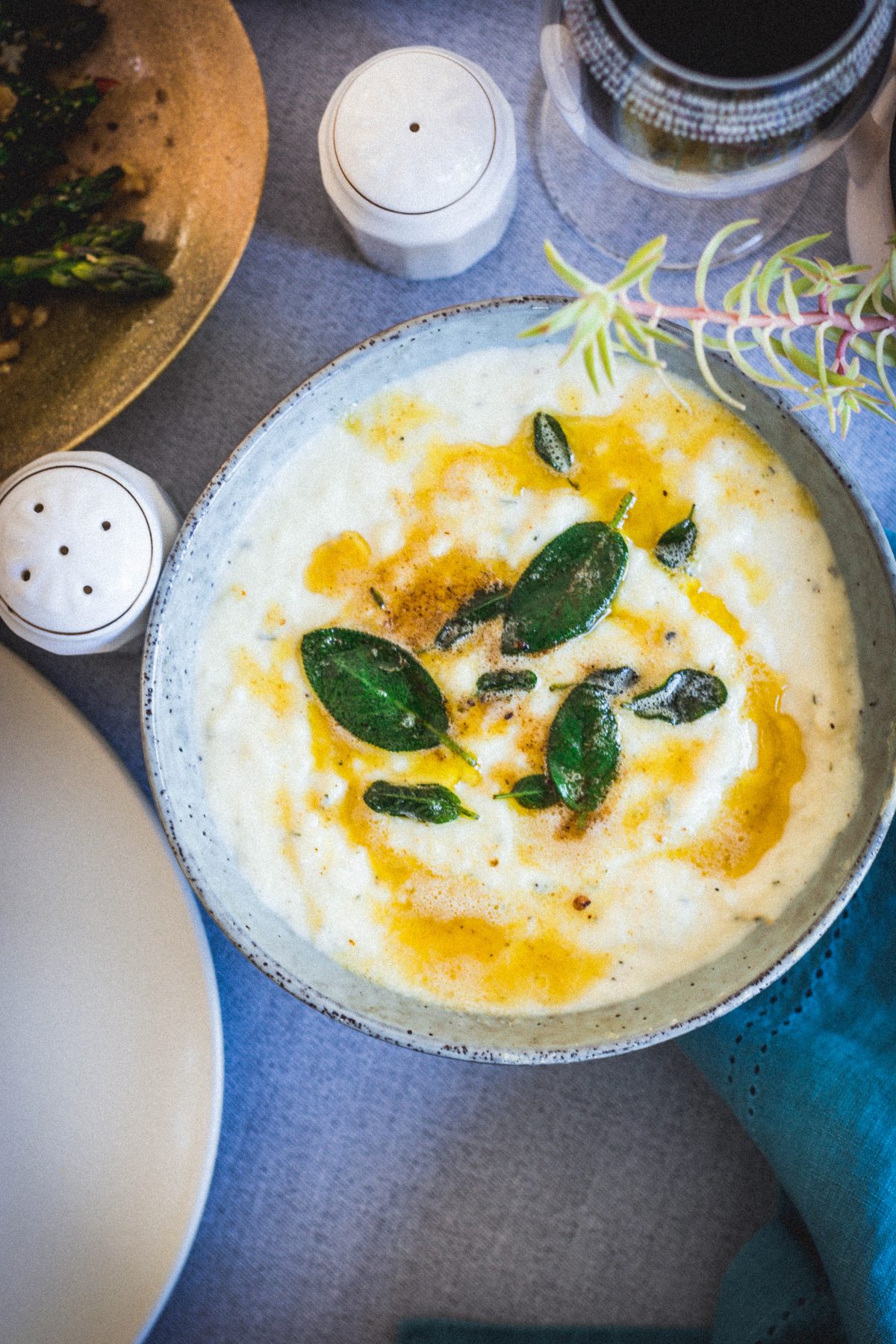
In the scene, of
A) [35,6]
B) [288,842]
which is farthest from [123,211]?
[288,842]

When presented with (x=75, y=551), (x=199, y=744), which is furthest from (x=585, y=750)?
(x=75, y=551)

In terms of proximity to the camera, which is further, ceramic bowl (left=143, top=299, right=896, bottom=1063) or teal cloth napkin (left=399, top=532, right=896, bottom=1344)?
teal cloth napkin (left=399, top=532, right=896, bottom=1344)

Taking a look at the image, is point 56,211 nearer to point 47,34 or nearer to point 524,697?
point 47,34

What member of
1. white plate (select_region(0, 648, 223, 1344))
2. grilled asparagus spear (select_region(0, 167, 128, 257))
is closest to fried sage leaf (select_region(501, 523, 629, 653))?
white plate (select_region(0, 648, 223, 1344))

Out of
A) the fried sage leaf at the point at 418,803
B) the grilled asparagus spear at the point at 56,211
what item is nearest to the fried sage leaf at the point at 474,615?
the fried sage leaf at the point at 418,803

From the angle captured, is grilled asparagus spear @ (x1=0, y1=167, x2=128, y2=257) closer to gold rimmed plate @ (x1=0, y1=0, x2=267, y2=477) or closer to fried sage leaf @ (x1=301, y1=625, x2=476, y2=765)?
gold rimmed plate @ (x1=0, y1=0, x2=267, y2=477)

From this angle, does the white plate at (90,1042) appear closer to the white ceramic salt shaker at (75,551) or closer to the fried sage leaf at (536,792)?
the white ceramic salt shaker at (75,551)
